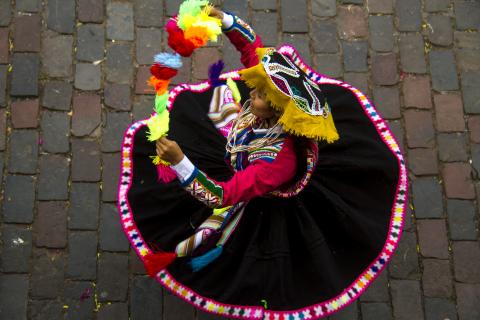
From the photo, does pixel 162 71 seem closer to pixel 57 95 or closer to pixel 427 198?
pixel 57 95

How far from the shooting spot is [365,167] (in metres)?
3.99

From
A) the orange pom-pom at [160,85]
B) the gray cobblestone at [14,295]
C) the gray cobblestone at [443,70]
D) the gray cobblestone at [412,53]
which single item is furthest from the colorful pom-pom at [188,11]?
the gray cobblestone at [443,70]

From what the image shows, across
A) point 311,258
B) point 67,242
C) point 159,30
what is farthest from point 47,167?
point 311,258

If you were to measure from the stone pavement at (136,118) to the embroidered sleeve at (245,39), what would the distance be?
1312 mm

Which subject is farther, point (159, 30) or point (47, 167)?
point (159, 30)

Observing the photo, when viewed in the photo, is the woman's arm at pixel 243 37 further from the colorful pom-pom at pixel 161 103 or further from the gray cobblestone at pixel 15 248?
the gray cobblestone at pixel 15 248

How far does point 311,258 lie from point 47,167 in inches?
87.3

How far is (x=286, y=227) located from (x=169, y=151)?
1014 mm

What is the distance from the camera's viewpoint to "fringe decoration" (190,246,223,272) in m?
3.79

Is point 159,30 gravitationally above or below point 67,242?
above

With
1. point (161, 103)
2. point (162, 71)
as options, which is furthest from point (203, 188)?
point (162, 71)

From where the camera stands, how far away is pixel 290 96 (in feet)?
10.4

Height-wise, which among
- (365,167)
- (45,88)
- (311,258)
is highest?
(45,88)

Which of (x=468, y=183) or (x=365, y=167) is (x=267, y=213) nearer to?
(x=365, y=167)
